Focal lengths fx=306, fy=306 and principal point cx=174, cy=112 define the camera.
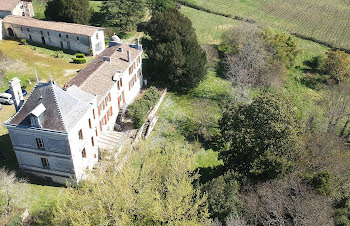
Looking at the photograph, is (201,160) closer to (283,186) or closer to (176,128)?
(176,128)

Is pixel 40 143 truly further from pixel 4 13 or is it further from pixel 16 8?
pixel 16 8

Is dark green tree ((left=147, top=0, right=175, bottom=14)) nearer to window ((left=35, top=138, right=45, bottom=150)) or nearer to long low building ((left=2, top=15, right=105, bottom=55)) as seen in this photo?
long low building ((left=2, top=15, right=105, bottom=55))

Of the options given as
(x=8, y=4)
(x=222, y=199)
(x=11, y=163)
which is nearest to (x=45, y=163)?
(x=11, y=163)

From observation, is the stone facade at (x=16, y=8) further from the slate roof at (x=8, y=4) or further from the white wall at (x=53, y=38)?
the white wall at (x=53, y=38)

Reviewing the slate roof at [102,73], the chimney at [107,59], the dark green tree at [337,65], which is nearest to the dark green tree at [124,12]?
the slate roof at [102,73]

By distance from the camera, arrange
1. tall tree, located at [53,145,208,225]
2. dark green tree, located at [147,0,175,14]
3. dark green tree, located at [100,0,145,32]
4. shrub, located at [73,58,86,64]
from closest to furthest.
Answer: tall tree, located at [53,145,208,225]
shrub, located at [73,58,86,64]
dark green tree, located at [100,0,145,32]
dark green tree, located at [147,0,175,14]

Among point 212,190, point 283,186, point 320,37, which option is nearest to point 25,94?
point 212,190

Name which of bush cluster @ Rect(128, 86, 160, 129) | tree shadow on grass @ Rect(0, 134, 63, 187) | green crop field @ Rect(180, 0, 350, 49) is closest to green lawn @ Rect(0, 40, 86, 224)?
tree shadow on grass @ Rect(0, 134, 63, 187)
